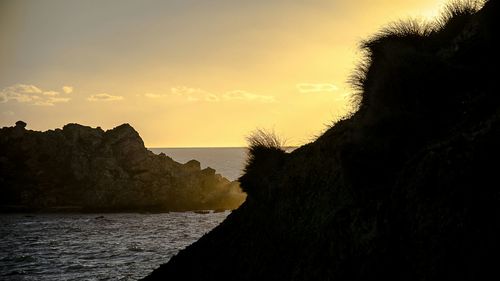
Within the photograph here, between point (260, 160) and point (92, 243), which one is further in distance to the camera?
point (92, 243)

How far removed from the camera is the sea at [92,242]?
4112 centimetres

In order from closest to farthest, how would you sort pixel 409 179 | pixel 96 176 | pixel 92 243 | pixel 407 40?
pixel 409 179 → pixel 407 40 → pixel 92 243 → pixel 96 176

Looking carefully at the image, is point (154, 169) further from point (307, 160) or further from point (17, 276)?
point (307, 160)

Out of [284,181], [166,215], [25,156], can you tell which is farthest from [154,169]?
[284,181]

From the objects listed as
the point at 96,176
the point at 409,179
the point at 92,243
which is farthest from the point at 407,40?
the point at 96,176

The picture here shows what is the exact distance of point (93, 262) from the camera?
45781mm

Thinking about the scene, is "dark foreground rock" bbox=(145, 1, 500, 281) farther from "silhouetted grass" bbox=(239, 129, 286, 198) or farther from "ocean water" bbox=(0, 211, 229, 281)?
"ocean water" bbox=(0, 211, 229, 281)

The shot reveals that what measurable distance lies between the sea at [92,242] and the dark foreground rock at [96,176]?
9.68 meters

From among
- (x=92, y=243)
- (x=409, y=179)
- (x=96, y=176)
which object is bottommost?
(x=92, y=243)

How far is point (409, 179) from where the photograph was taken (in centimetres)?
654

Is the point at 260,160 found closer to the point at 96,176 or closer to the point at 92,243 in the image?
the point at 92,243

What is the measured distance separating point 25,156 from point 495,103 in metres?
123

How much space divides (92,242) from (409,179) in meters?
61.8

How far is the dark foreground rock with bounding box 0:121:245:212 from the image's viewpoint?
10431cm
